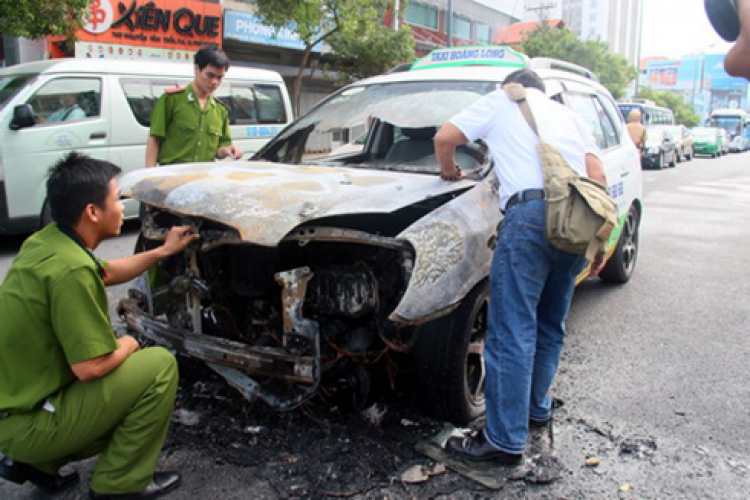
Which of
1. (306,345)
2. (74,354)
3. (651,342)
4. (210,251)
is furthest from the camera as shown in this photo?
(651,342)

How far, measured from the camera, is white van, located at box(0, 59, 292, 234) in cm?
653

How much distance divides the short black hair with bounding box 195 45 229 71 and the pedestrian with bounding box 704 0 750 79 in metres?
3.32

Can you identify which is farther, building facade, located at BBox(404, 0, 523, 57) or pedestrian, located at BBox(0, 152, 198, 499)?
building facade, located at BBox(404, 0, 523, 57)

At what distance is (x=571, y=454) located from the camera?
109 inches

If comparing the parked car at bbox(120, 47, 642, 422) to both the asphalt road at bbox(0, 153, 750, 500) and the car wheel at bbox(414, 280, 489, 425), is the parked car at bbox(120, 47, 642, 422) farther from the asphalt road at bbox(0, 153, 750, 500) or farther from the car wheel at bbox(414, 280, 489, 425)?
the asphalt road at bbox(0, 153, 750, 500)

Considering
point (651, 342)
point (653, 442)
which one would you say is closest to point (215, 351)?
point (653, 442)

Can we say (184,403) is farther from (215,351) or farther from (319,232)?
(319,232)

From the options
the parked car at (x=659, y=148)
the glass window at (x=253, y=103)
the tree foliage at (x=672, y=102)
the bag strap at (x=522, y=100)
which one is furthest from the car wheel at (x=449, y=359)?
the tree foliage at (x=672, y=102)

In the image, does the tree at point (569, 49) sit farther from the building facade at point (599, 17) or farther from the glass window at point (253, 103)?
the building facade at point (599, 17)

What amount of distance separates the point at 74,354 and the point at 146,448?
18.6 inches

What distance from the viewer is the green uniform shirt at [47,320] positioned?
2.08 metres

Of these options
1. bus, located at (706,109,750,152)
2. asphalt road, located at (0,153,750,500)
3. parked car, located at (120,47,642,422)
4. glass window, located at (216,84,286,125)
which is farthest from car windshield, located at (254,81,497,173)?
bus, located at (706,109,750,152)

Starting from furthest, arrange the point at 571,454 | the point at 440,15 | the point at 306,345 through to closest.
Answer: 1. the point at 440,15
2. the point at 571,454
3. the point at 306,345

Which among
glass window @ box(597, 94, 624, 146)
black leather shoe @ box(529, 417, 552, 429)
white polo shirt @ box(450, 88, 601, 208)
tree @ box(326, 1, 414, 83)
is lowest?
black leather shoe @ box(529, 417, 552, 429)
